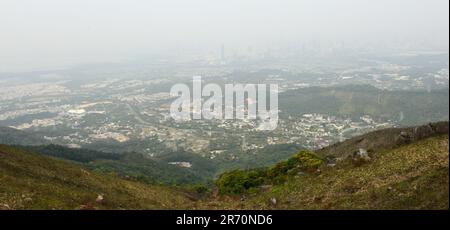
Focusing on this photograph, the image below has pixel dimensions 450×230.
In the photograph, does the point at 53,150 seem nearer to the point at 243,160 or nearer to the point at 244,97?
the point at 243,160

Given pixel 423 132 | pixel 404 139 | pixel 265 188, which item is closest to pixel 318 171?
pixel 265 188

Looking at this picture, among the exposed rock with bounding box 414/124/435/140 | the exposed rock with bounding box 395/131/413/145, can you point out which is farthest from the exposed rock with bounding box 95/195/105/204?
the exposed rock with bounding box 414/124/435/140

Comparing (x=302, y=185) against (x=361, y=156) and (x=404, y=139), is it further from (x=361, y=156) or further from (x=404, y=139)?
(x=404, y=139)

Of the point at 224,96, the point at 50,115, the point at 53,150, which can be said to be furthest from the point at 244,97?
the point at 53,150

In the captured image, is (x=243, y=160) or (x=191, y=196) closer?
(x=191, y=196)

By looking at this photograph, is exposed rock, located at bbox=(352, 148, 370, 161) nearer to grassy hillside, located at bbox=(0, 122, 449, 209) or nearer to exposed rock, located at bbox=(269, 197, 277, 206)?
grassy hillside, located at bbox=(0, 122, 449, 209)

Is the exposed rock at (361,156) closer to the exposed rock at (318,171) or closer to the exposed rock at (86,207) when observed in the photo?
the exposed rock at (318,171)
